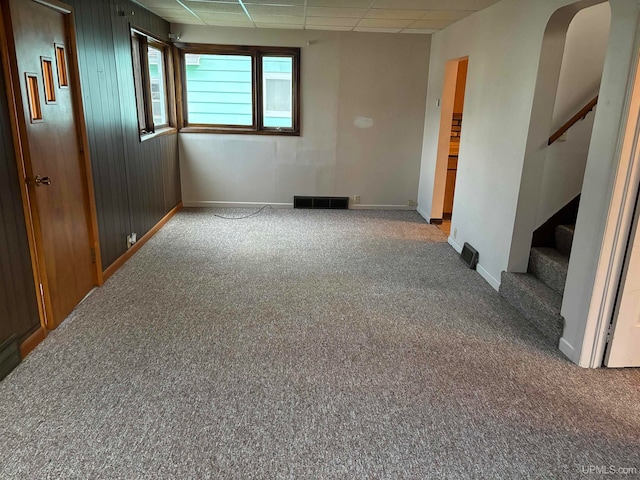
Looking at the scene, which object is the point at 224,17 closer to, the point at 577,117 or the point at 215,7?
the point at 215,7

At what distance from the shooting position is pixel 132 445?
80.3 inches

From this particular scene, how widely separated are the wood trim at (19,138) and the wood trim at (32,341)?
5 centimetres

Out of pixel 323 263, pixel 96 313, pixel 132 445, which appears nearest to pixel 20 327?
pixel 96 313

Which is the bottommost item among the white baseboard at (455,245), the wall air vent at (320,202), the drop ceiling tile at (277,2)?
the white baseboard at (455,245)

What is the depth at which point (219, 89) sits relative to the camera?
6.31 m

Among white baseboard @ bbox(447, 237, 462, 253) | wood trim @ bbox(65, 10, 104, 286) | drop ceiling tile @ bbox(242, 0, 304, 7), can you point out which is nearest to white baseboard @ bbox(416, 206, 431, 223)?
white baseboard @ bbox(447, 237, 462, 253)

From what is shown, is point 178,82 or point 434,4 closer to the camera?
point 434,4

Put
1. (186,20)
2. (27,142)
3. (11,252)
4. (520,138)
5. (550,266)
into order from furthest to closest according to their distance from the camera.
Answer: (186,20), (520,138), (550,266), (27,142), (11,252)

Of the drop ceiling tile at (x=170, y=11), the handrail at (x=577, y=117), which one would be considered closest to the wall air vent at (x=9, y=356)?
the drop ceiling tile at (x=170, y=11)

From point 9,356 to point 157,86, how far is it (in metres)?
4.16

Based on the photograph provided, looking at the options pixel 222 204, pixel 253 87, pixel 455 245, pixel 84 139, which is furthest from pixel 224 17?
pixel 455 245

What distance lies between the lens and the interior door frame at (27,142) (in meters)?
2.58

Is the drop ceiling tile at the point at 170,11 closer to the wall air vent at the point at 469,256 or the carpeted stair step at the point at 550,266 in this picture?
the wall air vent at the point at 469,256

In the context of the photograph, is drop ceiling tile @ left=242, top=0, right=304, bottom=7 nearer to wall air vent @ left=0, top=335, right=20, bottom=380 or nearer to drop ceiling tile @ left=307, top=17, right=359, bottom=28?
drop ceiling tile @ left=307, top=17, right=359, bottom=28
